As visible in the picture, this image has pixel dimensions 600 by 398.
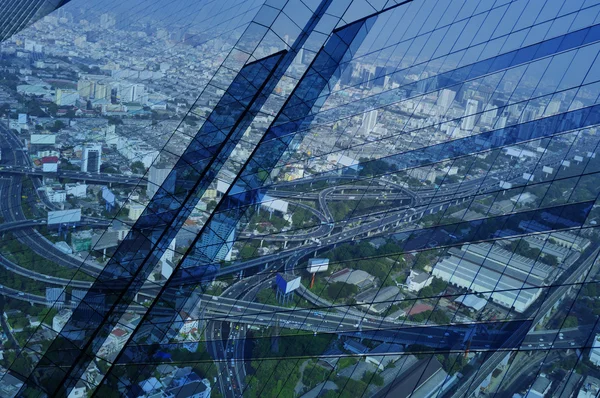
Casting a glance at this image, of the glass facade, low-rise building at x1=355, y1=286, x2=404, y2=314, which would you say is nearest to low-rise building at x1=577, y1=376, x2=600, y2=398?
the glass facade

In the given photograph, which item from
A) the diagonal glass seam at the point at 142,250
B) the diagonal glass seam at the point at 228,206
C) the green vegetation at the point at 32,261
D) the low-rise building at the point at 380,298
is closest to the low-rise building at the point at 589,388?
the low-rise building at the point at 380,298

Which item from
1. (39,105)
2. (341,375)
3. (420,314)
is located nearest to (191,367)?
(341,375)

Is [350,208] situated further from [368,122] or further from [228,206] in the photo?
[368,122]

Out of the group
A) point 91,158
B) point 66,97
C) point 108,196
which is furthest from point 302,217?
point 66,97

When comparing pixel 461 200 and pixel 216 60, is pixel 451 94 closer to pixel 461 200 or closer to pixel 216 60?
pixel 461 200

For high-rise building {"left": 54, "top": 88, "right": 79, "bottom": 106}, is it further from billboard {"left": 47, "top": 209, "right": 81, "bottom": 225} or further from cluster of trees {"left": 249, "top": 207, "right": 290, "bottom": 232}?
cluster of trees {"left": 249, "top": 207, "right": 290, "bottom": 232}

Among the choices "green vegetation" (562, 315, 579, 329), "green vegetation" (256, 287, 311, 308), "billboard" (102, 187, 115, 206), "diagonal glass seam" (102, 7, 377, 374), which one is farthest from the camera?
"billboard" (102, 187, 115, 206)

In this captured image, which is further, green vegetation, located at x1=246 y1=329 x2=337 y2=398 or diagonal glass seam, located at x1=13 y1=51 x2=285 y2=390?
diagonal glass seam, located at x1=13 y1=51 x2=285 y2=390
